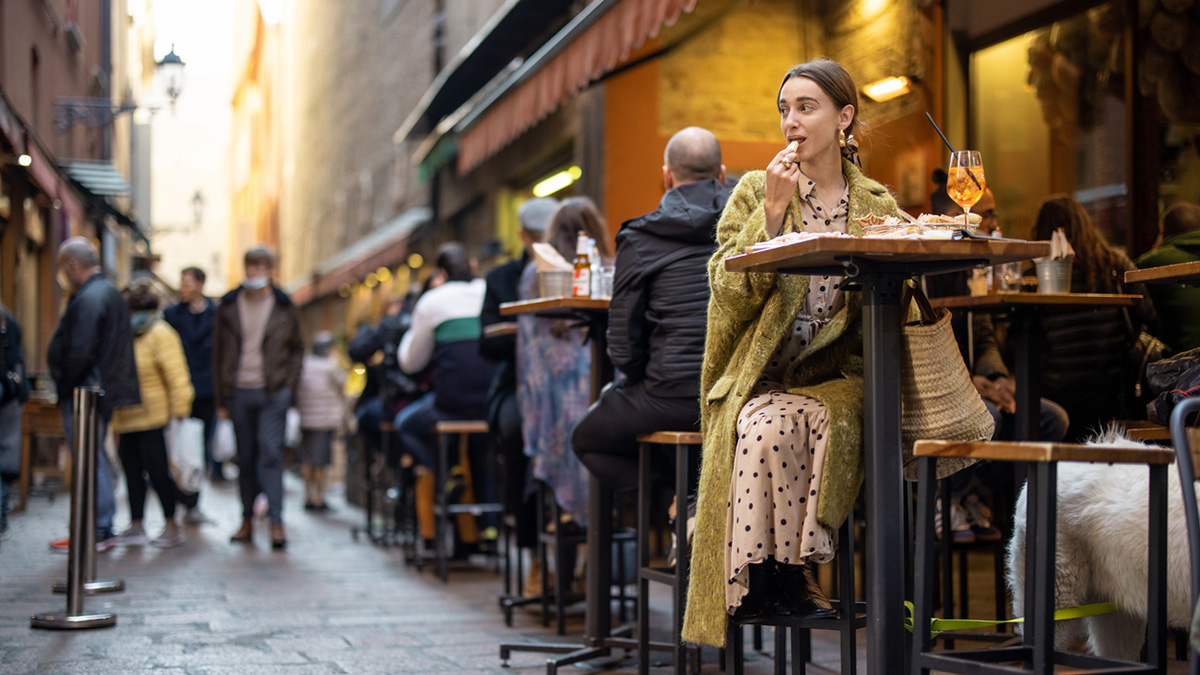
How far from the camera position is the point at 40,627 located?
506 cm

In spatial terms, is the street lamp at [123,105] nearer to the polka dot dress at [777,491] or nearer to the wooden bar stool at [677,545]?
the wooden bar stool at [677,545]

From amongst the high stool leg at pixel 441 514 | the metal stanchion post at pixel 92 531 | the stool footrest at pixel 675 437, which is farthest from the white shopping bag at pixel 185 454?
the stool footrest at pixel 675 437

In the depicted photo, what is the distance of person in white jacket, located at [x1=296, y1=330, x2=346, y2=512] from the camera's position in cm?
1155

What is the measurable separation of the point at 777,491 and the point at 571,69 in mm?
5549

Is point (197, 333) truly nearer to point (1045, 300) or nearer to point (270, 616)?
point (270, 616)

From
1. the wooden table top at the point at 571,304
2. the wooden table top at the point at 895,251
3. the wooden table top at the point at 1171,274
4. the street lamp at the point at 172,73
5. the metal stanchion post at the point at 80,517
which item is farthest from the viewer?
the street lamp at the point at 172,73

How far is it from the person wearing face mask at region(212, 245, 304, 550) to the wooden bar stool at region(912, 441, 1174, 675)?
626 centimetres

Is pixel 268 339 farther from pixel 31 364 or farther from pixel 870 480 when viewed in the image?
pixel 31 364

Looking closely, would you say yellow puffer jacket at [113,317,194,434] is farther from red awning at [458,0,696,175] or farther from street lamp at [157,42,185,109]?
street lamp at [157,42,185,109]

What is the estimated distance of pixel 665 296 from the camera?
13.4 ft

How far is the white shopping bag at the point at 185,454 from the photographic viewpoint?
31.2ft

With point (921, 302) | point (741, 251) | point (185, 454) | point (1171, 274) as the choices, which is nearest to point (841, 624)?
point (921, 302)

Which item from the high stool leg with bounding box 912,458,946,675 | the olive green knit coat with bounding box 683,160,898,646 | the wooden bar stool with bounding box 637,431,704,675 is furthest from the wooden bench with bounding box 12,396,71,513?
the high stool leg with bounding box 912,458,946,675

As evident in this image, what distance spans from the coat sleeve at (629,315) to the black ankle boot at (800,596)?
1088mm
